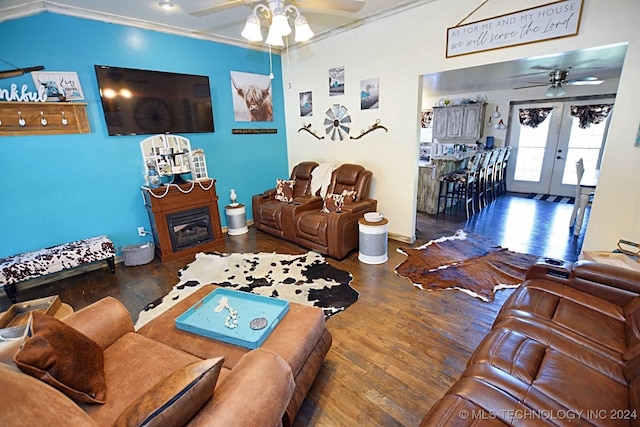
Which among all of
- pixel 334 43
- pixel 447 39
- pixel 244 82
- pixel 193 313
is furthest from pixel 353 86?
pixel 193 313

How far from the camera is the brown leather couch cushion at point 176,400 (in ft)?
2.74

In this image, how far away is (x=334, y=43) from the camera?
4133 millimetres

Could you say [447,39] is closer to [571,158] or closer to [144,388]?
[144,388]

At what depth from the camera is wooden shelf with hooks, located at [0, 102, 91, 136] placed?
9.16 ft

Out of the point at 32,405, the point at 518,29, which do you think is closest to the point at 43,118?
the point at 32,405

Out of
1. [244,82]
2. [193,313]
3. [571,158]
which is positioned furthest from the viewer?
[571,158]

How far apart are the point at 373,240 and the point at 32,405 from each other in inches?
114

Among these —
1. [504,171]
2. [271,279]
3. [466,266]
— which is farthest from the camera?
[504,171]

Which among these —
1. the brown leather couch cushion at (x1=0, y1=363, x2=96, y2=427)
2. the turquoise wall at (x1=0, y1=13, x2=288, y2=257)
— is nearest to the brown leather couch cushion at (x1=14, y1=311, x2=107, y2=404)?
the brown leather couch cushion at (x1=0, y1=363, x2=96, y2=427)

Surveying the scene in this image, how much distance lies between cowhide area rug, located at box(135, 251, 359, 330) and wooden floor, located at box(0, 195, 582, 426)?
0.12m

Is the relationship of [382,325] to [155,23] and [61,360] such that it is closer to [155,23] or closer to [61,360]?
[61,360]

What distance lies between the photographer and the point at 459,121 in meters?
7.30

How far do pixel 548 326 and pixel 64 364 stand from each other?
214 cm

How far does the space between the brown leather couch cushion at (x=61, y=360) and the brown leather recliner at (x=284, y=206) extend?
2.76 m
